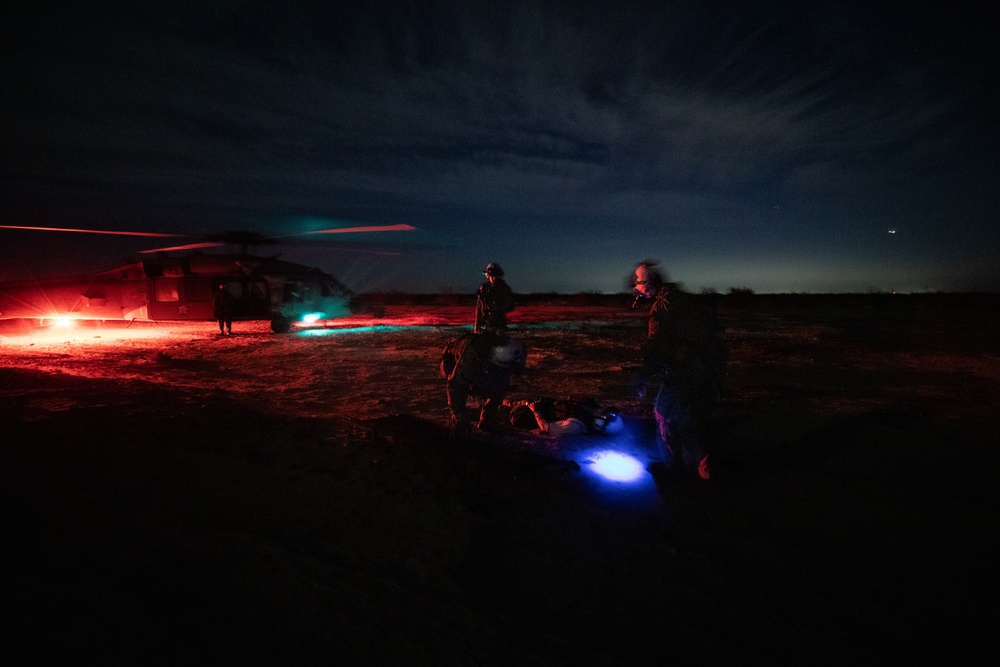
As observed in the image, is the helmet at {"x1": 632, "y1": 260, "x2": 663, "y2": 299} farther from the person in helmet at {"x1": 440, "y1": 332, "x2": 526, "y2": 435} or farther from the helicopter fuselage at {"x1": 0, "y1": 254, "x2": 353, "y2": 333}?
the helicopter fuselage at {"x1": 0, "y1": 254, "x2": 353, "y2": 333}

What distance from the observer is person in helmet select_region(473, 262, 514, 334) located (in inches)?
217

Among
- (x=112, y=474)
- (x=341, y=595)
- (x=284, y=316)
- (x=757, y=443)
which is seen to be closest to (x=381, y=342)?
(x=284, y=316)

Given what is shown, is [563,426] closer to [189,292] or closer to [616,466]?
[616,466]

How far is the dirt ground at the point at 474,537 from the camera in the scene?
230cm

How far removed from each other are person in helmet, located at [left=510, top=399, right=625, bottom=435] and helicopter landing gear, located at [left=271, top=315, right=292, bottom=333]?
547 inches

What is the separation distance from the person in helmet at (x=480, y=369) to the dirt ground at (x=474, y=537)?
0.40 m

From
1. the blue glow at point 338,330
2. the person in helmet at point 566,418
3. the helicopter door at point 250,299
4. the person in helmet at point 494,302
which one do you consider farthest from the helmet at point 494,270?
the helicopter door at point 250,299

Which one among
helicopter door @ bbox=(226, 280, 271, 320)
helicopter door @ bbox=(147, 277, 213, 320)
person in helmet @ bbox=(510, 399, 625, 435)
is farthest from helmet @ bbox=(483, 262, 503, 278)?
helicopter door @ bbox=(147, 277, 213, 320)

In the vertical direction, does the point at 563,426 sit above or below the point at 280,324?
below

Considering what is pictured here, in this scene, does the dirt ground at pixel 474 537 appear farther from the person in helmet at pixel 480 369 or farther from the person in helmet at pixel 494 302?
the person in helmet at pixel 494 302

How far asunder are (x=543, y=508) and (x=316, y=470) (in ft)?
7.05

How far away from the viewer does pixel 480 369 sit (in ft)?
18.1

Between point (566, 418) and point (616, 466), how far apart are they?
1.18m

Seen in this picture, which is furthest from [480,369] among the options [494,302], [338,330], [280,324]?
[338,330]
